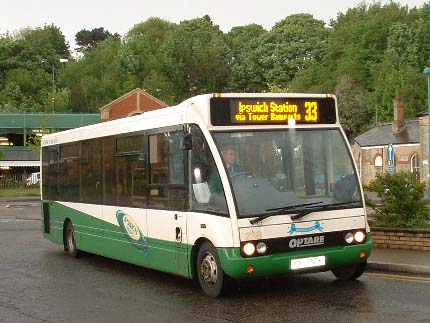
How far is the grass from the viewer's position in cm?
5772

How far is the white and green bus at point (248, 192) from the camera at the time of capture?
31.5 ft

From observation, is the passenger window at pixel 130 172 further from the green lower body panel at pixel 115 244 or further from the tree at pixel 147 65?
the tree at pixel 147 65

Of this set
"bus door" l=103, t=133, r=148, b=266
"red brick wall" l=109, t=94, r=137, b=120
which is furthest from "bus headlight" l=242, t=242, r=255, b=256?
"red brick wall" l=109, t=94, r=137, b=120

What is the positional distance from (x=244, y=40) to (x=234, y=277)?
3998 inches

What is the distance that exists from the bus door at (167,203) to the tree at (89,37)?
143 metres

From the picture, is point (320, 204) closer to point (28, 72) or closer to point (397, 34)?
point (397, 34)

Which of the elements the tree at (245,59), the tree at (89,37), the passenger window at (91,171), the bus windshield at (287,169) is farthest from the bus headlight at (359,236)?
the tree at (89,37)

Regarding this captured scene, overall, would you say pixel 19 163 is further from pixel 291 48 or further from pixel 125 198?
pixel 125 198

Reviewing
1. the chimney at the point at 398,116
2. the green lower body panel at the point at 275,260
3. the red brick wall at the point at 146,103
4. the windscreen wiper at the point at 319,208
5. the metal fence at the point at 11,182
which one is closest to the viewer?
the green lower body panel at the point at 275,260

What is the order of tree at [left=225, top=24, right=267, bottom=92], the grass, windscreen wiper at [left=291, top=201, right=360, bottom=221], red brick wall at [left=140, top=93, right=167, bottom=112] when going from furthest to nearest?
1. tree at [left=225, top=24, right=267, bottom=92]
2. red brick wall at [left=140, top=93, right=167, bottom=112]
3. the grass
4. windscreen wiper at [left=291, top=201, right=360, bottom=221]

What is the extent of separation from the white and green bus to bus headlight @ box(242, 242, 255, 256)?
0.01 m

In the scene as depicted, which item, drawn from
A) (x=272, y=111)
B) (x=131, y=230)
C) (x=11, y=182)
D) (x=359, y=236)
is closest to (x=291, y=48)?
(x=11, y=182)

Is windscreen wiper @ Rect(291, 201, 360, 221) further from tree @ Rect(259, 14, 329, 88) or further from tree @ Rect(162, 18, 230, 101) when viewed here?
tree @ Rect(162, 18, 230, 101)

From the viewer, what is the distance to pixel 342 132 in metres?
10.8
